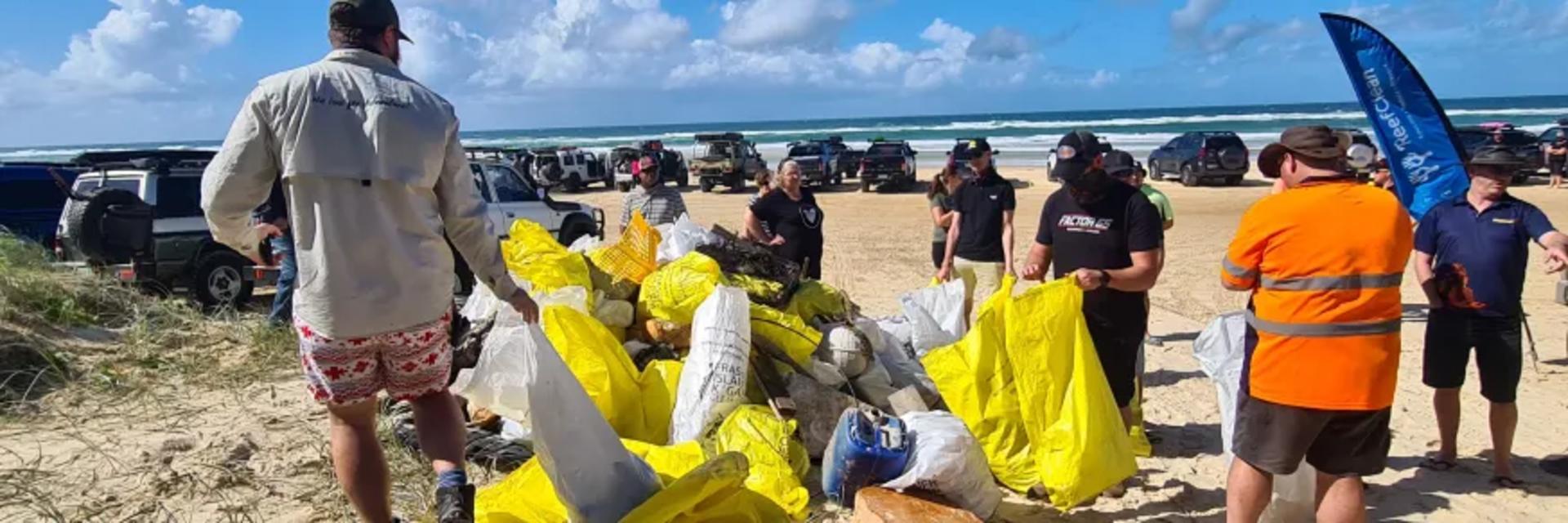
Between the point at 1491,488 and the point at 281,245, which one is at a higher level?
the point at 281,245

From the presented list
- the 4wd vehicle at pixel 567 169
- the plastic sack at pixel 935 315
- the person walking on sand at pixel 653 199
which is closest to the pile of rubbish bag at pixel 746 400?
the plastic sack at pixel 935 315

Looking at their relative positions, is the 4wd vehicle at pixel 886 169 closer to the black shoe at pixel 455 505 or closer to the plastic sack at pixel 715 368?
the plastic sack at pixel 715 368

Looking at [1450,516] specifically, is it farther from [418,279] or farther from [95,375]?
[95,375]

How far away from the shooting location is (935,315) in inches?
209

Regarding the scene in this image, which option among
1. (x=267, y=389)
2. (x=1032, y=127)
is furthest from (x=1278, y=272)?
(x=1032, y=127)

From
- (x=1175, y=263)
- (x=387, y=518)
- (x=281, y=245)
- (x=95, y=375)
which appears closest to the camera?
(x=387, y=518)

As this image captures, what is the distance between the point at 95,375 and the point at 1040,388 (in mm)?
4739

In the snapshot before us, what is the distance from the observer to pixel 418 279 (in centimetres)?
236

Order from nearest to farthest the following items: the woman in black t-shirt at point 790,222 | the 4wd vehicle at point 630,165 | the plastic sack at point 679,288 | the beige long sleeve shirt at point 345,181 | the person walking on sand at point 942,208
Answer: the beige long sleeve shirt at point 345,181
the plastic sack at point 679,288
the woman in black t-shirt at point 790,222
the person walking on sand at point 942,208
the 4wd vehicle at point 630,165

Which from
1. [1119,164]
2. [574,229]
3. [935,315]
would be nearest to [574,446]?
[1119,164]

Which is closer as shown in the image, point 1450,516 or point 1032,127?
point 1450,516

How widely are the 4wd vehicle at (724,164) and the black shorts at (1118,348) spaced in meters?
21.1

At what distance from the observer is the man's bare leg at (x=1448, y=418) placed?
3.94 metres

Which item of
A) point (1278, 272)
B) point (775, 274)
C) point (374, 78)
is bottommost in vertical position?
point (775, 274)
